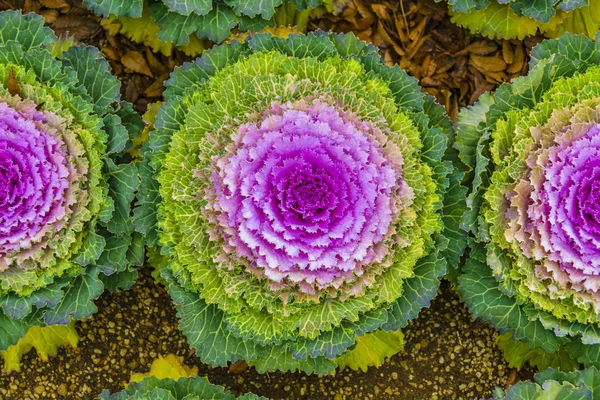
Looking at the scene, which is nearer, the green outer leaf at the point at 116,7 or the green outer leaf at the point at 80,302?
the green outer leaf at the point at 80,302

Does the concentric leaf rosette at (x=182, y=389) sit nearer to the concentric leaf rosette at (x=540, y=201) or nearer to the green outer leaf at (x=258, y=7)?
the concentric leaf rosette at (x=540, y=201)

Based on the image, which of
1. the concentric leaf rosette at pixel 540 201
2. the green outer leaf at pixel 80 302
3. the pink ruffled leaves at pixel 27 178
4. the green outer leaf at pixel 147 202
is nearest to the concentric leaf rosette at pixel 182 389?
the green outer leaf at pixel 80 302

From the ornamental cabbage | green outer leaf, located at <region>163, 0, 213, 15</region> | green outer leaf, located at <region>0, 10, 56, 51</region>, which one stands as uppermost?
the ornamental cabbage

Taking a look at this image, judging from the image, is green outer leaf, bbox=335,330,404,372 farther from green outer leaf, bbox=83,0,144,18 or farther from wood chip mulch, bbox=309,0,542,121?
green outer leaf, bbox=83,0,144,18

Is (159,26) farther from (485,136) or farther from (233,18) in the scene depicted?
(485,136)

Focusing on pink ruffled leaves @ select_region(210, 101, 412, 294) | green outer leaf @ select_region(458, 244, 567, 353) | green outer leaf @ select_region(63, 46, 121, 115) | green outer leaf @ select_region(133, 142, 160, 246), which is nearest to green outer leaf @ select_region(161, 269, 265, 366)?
green outer leaf @ select_region(133, 142, 160, 246)

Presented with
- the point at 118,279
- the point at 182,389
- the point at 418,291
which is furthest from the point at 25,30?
the point at 418,291

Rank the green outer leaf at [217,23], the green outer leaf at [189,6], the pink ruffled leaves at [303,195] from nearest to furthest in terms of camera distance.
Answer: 1. the pink ruffled leaves at [303,195]
2. the green outer leaf at [189,6]
3. the green outer leaf at [217,23]

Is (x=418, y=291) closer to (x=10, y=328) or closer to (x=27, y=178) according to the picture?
(x=27, y=178)
